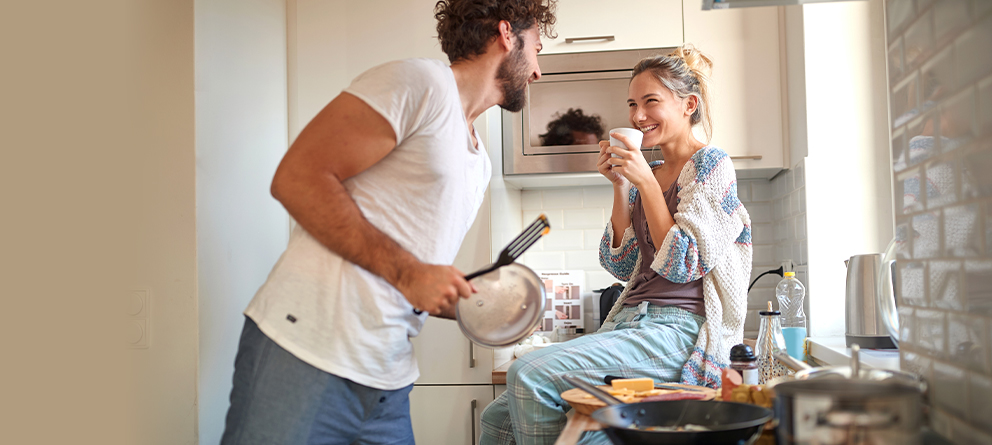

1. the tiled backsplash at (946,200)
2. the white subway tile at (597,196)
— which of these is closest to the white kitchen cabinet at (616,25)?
the white subway tile at (597,196)

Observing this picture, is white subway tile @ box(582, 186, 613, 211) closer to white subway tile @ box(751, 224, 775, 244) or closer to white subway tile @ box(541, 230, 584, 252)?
white subway tile @ box(541, 230, 584, 252)

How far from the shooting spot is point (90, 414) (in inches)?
59.5

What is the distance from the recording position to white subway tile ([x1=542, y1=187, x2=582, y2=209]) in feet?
9.07

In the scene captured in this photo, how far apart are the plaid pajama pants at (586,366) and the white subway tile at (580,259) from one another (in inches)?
35.8

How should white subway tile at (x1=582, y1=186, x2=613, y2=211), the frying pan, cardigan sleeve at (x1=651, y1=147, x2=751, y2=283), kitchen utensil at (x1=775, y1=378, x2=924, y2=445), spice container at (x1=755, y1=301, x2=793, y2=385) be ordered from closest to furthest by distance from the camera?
kitchen utensil at (x1=775, y1=378, x2=924, y2=445)
the frying pan
spice container at (x1=755, y1=301, x2=793, y2=385)
cardigan sleeve at (x1=651, y1=147, x2=751, y2=283)
white subway tile at (x1=582, y1=186, x2=613, y2=211)

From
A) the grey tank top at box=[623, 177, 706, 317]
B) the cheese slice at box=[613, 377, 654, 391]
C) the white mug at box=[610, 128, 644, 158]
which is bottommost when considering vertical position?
the cheese slice at box=[613, 377, 654, 391]

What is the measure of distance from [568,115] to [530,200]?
1.64ft

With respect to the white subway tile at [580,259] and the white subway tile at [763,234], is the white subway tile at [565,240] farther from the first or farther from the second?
the white subway tile at [763,234]

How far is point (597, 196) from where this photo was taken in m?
2.76

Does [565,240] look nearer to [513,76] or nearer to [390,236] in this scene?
[513,76]

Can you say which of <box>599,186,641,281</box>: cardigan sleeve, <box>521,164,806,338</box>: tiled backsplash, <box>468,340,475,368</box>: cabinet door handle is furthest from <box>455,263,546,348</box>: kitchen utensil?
<box>521,164,806,338</box>: tiled backsplash

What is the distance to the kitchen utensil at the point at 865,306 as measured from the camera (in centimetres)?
165

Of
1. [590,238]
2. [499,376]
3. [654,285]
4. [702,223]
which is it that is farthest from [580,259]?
[702,223]

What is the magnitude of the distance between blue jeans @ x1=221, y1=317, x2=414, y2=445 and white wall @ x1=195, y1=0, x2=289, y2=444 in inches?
27.2
